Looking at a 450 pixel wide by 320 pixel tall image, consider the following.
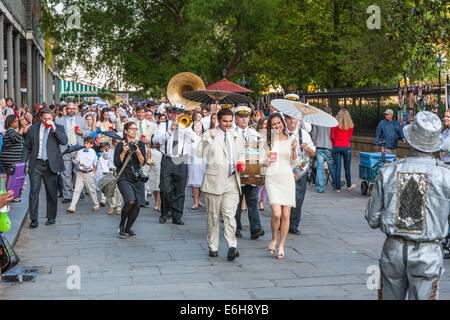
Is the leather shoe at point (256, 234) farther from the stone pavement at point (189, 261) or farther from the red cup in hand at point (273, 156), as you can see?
the red cup in hand at point (273, 156)

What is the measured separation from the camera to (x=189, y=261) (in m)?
7.55

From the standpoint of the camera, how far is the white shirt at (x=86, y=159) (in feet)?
38.5

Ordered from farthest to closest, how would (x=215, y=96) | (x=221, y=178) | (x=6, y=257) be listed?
(x=215, y=96)
(x=221, y=178)
(x=6, y=257)

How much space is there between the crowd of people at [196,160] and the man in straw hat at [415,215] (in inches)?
5.6

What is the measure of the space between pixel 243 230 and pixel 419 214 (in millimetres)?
5750

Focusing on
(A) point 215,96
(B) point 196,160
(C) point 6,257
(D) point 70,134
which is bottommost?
(C) point 6,257

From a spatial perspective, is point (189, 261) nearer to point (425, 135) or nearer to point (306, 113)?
point (306, 113)

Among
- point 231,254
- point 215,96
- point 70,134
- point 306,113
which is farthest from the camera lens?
point 215,96

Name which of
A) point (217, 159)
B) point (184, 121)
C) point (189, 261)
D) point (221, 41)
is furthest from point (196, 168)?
point (221, 41)

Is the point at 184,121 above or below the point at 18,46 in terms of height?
below

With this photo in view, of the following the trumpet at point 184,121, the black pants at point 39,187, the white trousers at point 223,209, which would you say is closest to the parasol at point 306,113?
the white trousers at point 223,209

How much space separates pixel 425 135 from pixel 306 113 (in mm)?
4060
